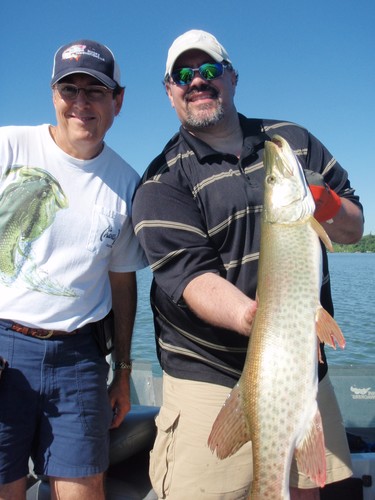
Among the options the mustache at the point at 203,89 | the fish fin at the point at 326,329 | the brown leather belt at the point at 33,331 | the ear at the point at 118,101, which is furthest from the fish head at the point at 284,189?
the brown leather belt at the point at 33,331

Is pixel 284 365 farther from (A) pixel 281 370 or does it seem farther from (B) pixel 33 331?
(B) pixel 33 331

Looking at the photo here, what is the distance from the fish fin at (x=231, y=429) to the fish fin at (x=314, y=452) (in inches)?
10.6

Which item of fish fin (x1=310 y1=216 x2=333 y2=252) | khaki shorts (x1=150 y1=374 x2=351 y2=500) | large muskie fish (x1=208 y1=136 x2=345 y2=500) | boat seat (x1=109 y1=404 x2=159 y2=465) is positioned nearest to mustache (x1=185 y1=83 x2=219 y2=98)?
large muskie fish (x1=208 y1=136 x2=345 y2=500)

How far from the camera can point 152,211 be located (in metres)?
3.06

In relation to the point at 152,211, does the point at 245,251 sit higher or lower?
lower

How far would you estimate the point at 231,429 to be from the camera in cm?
252

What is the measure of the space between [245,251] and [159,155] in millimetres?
921

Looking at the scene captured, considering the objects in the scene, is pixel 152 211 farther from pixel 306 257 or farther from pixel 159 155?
pixel 306 257

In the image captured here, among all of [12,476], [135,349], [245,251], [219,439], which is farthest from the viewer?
[135,349]

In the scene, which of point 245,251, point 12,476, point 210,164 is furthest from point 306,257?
point 12,476

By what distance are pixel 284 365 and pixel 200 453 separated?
958 mm

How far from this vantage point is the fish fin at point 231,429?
251 centimetres

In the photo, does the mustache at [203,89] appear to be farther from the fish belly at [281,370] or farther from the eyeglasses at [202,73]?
the fish belly at [281,370]

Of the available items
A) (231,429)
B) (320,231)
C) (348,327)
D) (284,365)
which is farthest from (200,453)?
(348,327)
